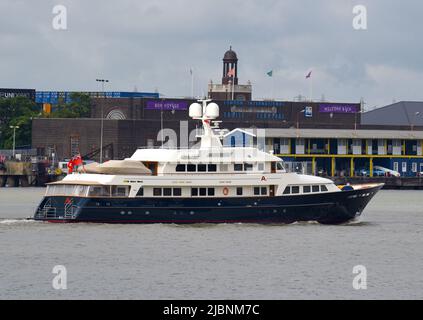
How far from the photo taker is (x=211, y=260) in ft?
196

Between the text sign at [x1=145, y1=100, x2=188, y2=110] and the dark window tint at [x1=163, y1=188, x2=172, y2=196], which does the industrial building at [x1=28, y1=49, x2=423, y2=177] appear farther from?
the dark window tint at [x1=163, y1=188, x2=172, y2=196]

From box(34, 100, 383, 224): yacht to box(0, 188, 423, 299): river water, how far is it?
77 cm

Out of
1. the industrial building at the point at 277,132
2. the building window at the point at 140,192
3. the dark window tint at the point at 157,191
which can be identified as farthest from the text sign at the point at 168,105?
the building window at the point at 140,192

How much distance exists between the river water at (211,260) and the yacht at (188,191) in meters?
0.77

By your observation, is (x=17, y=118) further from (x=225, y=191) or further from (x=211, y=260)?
(x=211, y=260)

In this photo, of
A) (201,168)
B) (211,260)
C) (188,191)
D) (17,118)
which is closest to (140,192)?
(188,191)

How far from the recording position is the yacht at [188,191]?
71.2 m

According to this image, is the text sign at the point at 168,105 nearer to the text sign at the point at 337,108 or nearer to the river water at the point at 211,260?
the text sign at the point at 337,108

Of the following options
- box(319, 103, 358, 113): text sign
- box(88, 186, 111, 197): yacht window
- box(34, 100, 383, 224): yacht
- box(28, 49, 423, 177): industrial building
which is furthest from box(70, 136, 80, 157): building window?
box(88, 186, 111, 197): yacht window

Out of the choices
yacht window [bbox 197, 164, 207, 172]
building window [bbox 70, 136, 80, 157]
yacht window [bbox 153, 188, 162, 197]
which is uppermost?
building window [bbox 70, 136, 80, 157]

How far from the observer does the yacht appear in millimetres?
71250

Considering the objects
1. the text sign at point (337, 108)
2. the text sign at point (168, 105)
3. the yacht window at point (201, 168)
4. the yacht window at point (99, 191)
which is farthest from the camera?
the text sign at point (337, 108)

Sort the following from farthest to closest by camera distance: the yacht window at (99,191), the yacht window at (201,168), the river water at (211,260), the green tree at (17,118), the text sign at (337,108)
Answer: the green tree at (17,118), the text sign at (337,108), the yacht window at (201,168), the yacht window at (99,191), the river water at (211,260)
